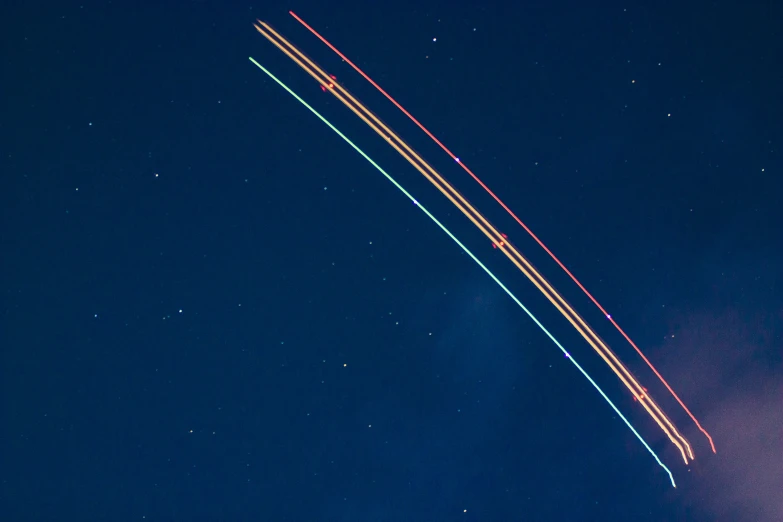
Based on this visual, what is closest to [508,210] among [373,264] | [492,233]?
[492,233]

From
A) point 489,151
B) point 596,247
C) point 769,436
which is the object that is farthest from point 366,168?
point 769,436

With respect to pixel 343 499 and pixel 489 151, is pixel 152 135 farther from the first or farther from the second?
pixel 343 499

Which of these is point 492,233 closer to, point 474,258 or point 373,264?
point 474,258

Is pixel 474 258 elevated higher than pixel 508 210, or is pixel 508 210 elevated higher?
pixel 508 210

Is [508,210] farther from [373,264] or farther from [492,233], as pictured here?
[373,264]
